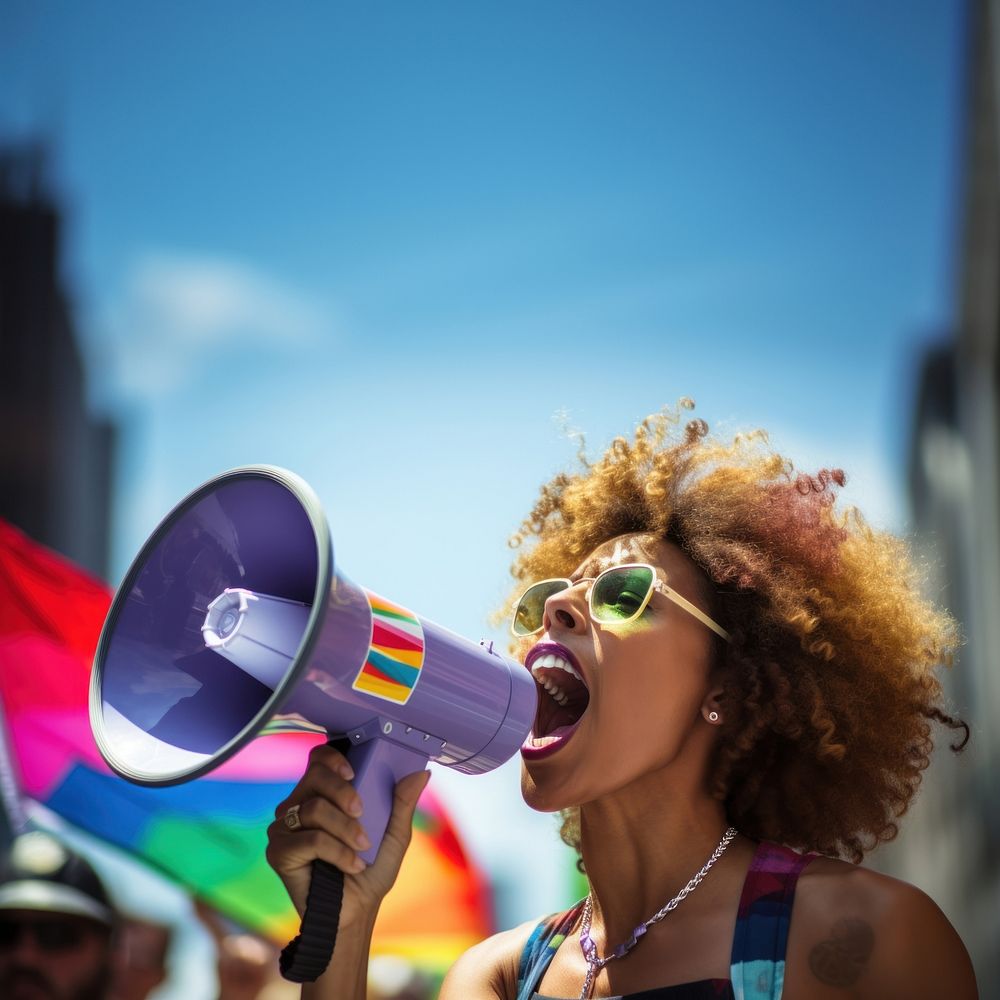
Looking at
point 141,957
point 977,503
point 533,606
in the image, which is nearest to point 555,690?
point 533,606

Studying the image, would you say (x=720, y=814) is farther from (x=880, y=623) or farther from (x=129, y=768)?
(x=129, y=768)

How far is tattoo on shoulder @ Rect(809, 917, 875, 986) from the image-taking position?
7.38 feet

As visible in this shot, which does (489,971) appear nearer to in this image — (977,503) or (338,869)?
(338,869)

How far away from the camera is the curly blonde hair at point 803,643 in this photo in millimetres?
2873

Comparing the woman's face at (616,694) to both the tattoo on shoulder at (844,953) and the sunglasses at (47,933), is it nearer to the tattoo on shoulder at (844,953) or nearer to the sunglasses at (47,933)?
the tattoo on shoulder at (844,953)

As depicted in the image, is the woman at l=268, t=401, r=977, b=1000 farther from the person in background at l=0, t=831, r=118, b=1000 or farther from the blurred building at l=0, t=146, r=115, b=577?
the blurred building at l=0, t=146, r=115, b=577

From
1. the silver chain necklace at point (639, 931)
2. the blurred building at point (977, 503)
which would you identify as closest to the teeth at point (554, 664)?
the silver chain necklace at point (639, 931)

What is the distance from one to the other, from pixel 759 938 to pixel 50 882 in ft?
11.6

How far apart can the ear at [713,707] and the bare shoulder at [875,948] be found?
0.52 meters

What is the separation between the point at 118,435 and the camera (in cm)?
3722

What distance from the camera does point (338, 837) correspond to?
2.31m

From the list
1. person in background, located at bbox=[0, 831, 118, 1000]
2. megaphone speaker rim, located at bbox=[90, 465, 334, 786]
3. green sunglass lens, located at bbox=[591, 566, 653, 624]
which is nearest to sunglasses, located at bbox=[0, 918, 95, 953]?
person in background, located at bbox=[0, 831, 118, 1000]

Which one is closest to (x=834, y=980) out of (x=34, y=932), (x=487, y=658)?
(x=487, y=658)

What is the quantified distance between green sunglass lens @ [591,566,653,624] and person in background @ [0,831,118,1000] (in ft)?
10.4
